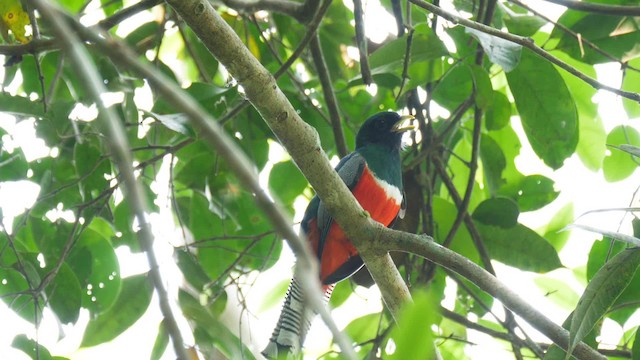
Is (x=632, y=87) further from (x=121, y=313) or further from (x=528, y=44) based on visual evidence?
(x=121, y=313)

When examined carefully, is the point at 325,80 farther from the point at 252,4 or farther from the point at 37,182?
the point at 37,182

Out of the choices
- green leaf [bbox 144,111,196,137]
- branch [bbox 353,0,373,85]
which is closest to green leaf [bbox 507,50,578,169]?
branch [bbox 353,0,373,85]

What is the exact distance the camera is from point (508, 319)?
14.0 feet

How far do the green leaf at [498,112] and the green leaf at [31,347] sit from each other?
2354 mm

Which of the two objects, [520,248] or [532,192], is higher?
[532,192]

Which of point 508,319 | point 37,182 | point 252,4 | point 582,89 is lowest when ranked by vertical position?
point 508,319

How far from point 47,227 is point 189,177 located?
724mm

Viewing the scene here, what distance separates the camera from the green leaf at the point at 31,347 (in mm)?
3160

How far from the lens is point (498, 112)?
4.27m

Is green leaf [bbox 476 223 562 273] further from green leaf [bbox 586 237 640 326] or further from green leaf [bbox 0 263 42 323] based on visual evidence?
green leaf [bbox 0 263 42 323]

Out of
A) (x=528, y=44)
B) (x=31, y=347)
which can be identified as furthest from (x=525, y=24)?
(x=31, y=347)

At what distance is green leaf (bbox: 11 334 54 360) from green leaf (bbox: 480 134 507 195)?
2.33 m

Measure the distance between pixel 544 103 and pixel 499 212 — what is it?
63cm

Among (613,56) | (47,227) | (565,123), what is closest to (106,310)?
(47,227)
